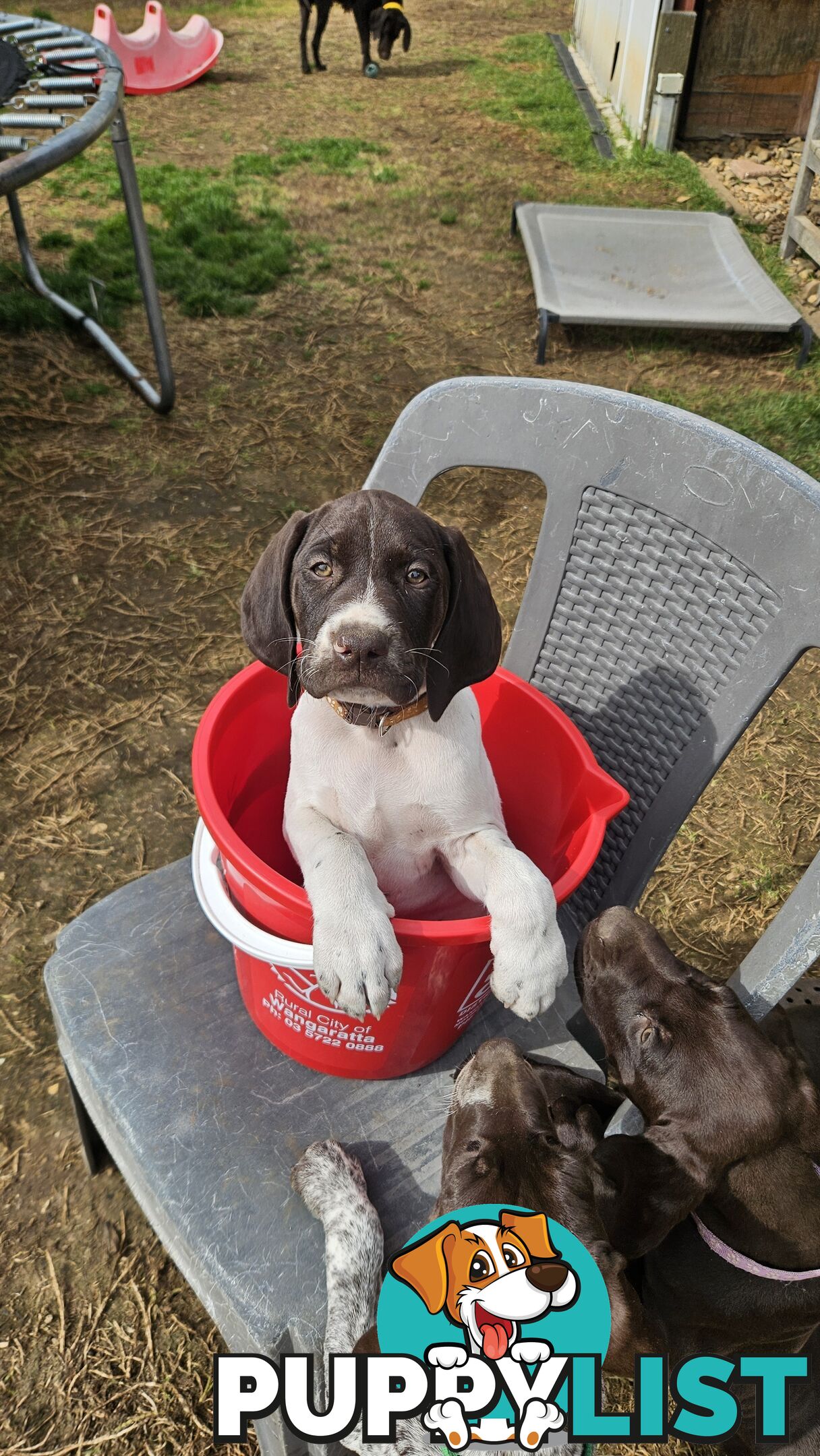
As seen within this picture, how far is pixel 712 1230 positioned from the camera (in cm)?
198

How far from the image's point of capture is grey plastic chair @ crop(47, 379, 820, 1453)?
2.13m

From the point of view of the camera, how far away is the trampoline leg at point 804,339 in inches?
251

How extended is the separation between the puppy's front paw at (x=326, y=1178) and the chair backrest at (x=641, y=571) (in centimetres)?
98

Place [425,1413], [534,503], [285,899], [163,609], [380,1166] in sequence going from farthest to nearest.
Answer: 1. [534,503]
2. [163,609]
3. [380,1166]
4. [285,899]
5. [425,1413]

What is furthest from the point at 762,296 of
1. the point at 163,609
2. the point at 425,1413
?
the point at 425,1413

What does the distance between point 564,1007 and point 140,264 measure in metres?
4.59

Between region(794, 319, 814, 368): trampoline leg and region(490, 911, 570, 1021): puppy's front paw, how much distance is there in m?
5.67

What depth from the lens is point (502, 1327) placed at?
1.66 meters

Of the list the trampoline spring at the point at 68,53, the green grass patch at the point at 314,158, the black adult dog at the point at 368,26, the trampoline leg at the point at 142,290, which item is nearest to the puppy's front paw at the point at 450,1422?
the trampoline leg at the point at 142,290

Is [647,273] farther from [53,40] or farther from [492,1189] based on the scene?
[492,1189]

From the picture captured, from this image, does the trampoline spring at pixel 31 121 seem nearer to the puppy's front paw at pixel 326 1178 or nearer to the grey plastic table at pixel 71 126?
the grey plastic table at pixel 71 126

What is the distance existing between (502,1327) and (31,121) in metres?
4.29

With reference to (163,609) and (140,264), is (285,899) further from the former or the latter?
(140,264)

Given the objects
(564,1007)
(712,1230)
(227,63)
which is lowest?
(227,63)
